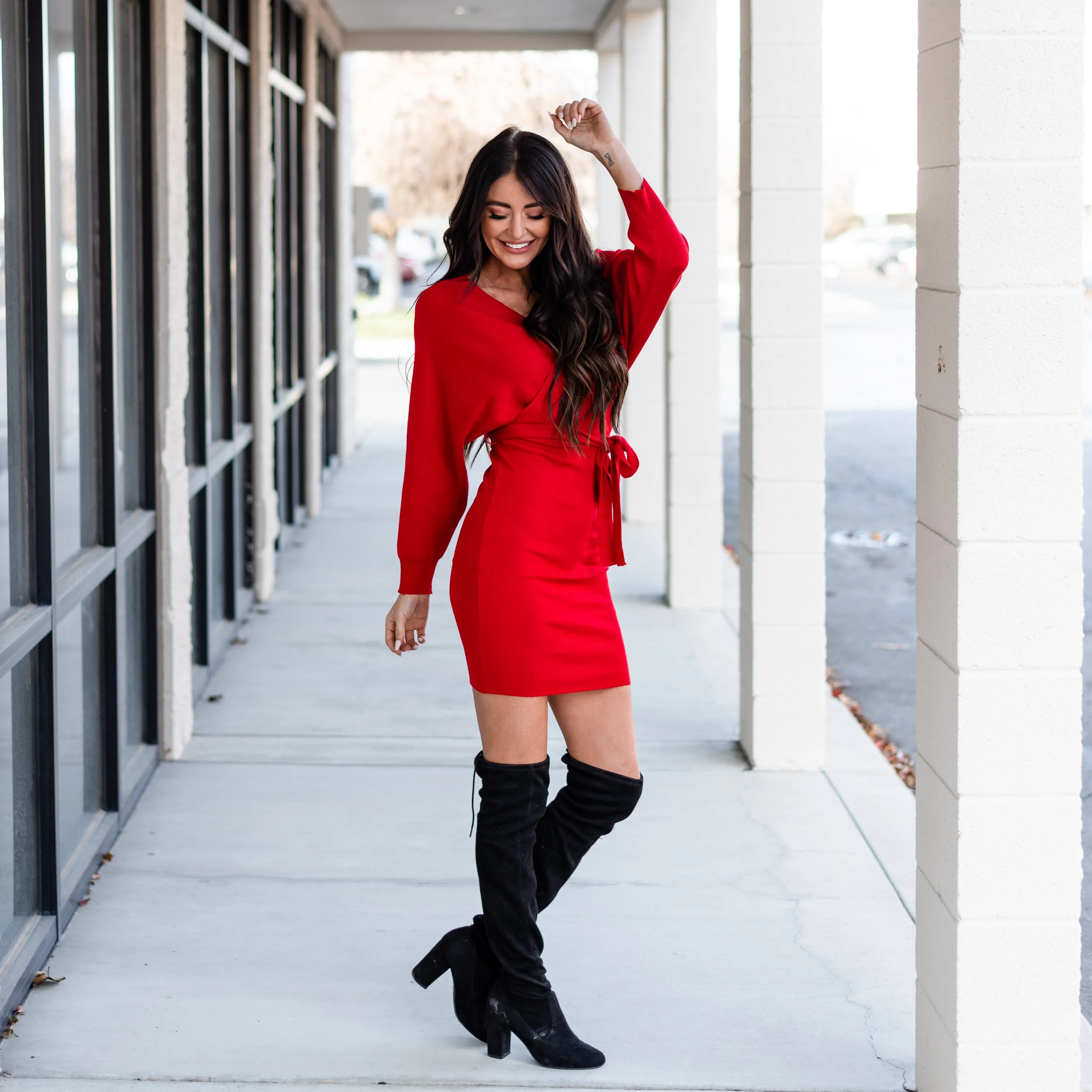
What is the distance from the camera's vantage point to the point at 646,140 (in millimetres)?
10227

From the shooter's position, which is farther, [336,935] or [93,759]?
[93,759]

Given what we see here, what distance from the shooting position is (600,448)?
3203mm

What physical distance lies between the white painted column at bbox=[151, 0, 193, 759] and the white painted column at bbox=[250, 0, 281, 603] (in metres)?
2.22

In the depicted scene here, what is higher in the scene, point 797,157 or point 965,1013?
point 797,157

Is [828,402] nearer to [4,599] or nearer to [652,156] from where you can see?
[652,156]

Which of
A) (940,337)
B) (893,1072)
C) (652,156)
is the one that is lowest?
(893,1072)

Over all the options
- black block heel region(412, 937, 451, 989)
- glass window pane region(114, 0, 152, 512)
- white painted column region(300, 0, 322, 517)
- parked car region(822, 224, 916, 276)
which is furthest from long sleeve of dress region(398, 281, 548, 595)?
parked car region(822, 224, 916, 276)

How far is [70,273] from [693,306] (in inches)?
154

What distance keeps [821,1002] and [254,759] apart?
2.57 meters

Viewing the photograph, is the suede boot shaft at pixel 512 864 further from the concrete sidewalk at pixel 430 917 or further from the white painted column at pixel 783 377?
the white painted column at pixel 783 377

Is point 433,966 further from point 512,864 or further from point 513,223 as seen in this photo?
point 513,223

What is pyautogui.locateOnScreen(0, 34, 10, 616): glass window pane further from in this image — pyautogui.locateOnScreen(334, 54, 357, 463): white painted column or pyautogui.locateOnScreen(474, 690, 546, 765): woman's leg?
pyautogui.locateOnScreen(334, 54, 357, 463): white painted column

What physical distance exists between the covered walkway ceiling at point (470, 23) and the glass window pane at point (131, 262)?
22.1ft

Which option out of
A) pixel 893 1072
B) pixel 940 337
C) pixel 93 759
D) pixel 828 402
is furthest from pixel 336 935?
pixel 828 402
